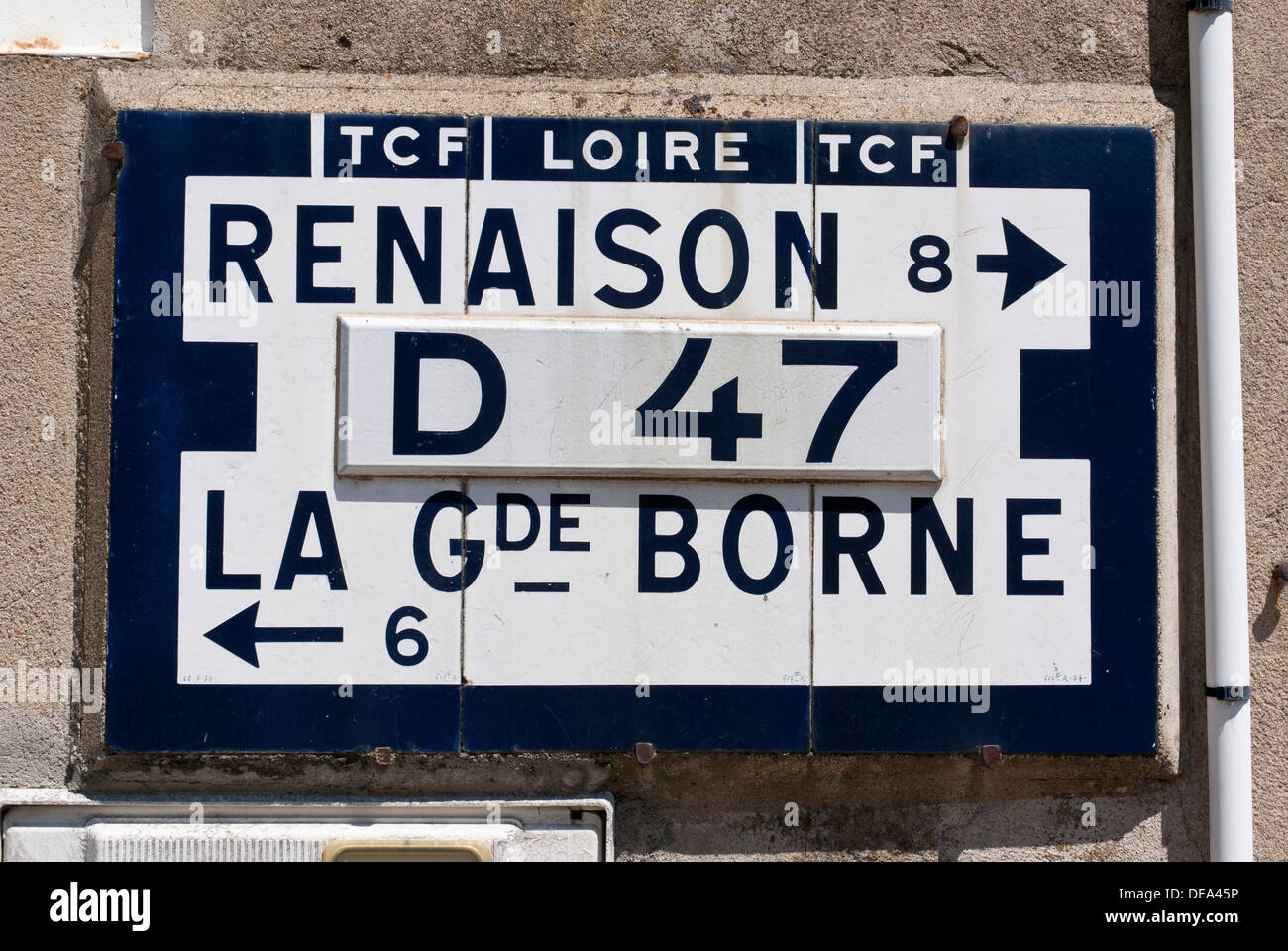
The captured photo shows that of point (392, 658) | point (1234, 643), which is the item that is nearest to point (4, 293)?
point (392, 658)

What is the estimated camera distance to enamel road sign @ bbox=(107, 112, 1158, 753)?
3.04 m

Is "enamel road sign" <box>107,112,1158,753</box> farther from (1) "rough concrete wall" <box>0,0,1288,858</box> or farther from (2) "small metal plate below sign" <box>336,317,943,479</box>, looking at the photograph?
(1) "rough concrete wall" <box>0,0,1288,858</box>

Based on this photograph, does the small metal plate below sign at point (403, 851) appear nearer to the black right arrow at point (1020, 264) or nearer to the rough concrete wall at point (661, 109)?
the rough concrete wall at point (661, 109)

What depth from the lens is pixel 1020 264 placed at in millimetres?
3135

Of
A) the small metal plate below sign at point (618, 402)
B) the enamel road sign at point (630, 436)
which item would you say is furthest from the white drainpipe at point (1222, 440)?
the small metal plate below sign at point (618, 402)

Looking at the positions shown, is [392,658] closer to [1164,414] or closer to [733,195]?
[733,195]

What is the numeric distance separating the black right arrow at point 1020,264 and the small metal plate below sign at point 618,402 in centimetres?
39

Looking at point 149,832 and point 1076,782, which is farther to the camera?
point 1076,782

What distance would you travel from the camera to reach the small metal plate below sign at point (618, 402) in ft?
10.0

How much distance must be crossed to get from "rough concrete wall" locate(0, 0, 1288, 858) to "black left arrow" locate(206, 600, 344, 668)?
1.22 ft

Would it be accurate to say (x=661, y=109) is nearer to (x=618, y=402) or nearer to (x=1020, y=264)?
(x=618, y=402)

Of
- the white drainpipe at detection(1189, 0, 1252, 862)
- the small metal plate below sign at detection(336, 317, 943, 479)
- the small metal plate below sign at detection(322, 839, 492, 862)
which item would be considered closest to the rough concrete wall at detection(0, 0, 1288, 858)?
the white drainpipe at detection(1189, 0, 1252, 862)
